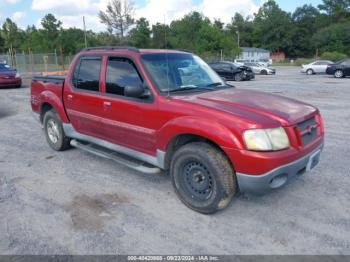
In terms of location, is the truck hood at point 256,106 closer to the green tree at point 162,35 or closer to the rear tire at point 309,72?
the green tree at point 162,35

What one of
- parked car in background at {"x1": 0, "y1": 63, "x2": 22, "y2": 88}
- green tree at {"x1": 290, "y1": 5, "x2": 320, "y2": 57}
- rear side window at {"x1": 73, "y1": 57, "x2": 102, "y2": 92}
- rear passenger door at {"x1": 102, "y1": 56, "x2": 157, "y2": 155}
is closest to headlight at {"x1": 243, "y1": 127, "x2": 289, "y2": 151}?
rear passenger door at {"x1": 102, "y1": 56, "x2": 157, "y2": 155}

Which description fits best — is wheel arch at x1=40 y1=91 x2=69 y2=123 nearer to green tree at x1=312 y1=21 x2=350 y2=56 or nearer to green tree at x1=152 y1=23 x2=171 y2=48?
green tree at x1=152 y1=23 x2=171 y2=48

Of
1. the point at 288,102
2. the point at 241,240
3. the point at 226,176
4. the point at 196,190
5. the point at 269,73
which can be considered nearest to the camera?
the point at 241,240

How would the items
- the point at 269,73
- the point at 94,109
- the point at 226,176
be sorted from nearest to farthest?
the point at 226,176, the point at 94,109, the point at 269,73

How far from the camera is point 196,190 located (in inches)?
145

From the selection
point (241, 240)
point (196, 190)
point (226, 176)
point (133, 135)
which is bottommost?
point (241, 240)

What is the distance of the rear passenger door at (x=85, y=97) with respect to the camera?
4.73m

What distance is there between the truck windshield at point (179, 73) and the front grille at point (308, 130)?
1367 millimetres

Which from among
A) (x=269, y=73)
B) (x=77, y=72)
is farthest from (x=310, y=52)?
(x=77, y=72)

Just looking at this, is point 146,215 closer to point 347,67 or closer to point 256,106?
point 256,106

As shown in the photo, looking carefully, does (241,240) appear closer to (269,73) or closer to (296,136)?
(296,136)

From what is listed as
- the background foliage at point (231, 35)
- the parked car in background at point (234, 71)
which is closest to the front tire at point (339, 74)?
the parked car in background at point (234, 71)

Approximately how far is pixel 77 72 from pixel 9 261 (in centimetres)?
319

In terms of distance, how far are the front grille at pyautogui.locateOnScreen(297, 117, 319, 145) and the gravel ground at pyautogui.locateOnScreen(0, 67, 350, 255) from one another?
83 cm
